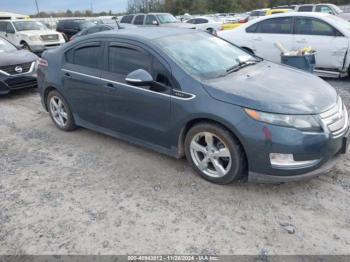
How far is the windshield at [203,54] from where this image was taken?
12.2ft

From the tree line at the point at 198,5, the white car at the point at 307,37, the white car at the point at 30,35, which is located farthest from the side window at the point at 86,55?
the tree line at the point at 198,5

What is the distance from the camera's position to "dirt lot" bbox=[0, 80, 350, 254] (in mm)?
2773

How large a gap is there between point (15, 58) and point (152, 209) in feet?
20.0

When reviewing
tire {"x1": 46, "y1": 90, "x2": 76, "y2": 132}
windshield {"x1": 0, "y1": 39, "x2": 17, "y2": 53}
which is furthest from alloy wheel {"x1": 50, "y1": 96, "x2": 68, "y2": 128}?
windshield {"x1": 0, "y1": 39, "x2": 17, "y2": 53}

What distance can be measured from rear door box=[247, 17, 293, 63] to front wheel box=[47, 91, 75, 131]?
16.8 ft

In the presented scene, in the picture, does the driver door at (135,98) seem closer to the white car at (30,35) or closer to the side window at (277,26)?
the side window at (277,26)

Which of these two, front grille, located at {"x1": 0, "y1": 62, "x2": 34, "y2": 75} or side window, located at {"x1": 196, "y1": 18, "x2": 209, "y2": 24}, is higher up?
front grille, located at {"x1": 0, "y1": 62, "x2": 34, "y2": 75}

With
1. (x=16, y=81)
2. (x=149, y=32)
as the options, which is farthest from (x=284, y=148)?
(x=16, y=81)

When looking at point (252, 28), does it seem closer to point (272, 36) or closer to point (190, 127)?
point (272, 36)

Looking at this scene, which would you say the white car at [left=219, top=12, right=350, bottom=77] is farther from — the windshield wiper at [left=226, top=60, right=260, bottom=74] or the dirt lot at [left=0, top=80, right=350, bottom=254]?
the dirt lot at [left=0, top=80, right=350, bottom=254]

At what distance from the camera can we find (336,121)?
10.8ft

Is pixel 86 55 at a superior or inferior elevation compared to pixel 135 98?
superior

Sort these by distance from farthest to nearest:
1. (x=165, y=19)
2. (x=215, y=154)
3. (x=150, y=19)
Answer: (x=165, y=19) < (x=150, y=19) < (x=215, y=154)

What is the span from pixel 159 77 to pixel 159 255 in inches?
75.5
